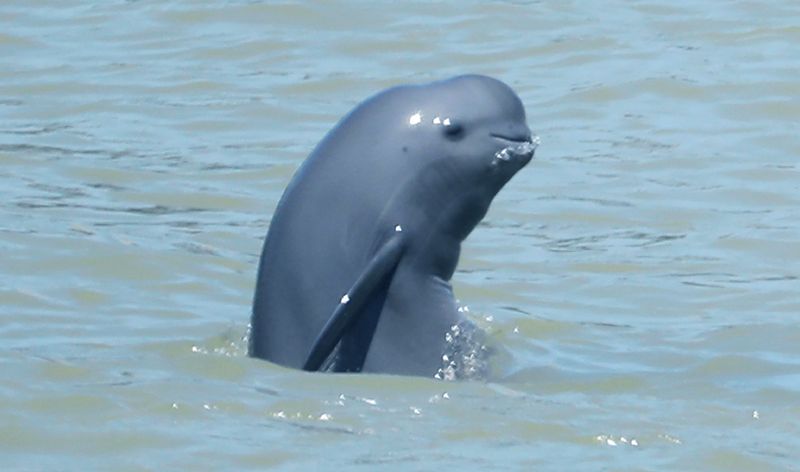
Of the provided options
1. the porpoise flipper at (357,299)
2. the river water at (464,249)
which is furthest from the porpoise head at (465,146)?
the river water at (464,249)

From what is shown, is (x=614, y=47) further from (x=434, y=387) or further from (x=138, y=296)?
(x=434, y=387)

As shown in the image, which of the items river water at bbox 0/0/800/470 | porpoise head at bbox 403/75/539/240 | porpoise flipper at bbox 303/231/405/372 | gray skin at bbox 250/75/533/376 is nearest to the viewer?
river water at bbox 0/0/800/470

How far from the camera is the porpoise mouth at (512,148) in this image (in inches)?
305

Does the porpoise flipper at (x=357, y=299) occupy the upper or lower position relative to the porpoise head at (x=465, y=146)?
lower

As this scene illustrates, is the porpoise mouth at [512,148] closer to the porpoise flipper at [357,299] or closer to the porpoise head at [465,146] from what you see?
the porpoise head at [465,146]

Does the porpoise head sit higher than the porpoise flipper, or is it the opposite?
the porpoise head

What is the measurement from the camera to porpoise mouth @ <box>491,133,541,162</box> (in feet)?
25.4

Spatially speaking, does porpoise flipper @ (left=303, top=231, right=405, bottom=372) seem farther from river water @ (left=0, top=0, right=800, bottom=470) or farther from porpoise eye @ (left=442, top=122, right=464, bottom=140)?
porpoise eye @ (left=442, top=122, right=464, bottom=140)

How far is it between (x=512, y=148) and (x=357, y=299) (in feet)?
2.71

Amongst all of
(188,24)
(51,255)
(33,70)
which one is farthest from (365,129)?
(188,24)

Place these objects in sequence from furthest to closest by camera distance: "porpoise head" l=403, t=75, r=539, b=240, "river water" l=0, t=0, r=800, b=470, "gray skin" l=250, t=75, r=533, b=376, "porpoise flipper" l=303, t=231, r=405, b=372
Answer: "porpoise head" l=403, t=75, r=539, b=240 → "gray skin" l=250, t=75, r=533, b=376 → "porpoise flipper" l=303, t=231, r=405, b=372 → "river water" l=0, t=0, r=800, b=470

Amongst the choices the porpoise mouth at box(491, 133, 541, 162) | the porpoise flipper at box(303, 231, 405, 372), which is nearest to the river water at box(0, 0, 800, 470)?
the porpoise flipper at box(303, 231, 405, 372)

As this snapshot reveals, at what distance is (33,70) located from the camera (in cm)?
1532

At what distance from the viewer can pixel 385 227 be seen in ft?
24.8
